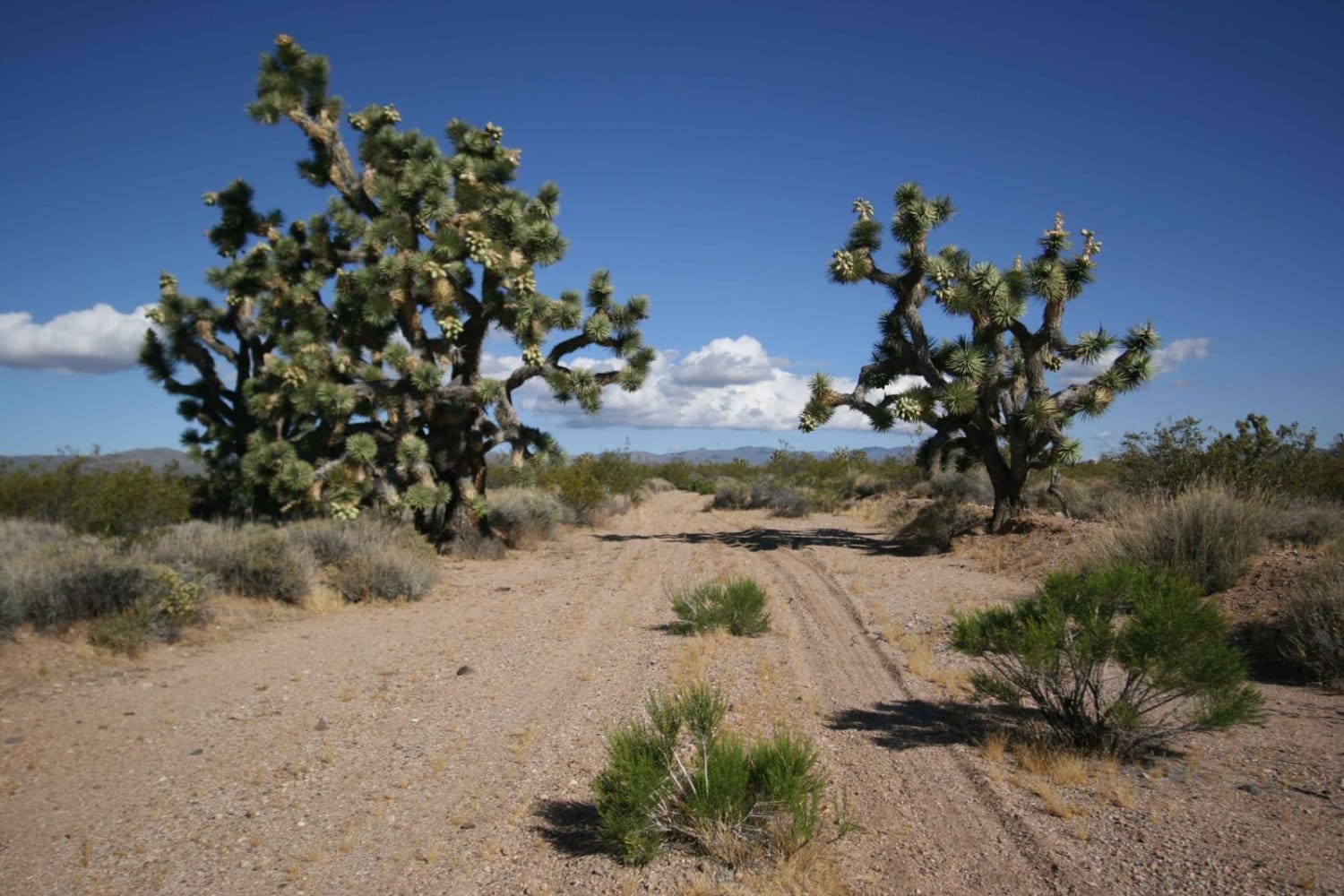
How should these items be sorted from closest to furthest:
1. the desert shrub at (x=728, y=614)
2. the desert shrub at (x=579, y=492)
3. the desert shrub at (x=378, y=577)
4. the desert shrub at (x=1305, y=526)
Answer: the desert shrub at (x=728, y=614)
the desert shrub at (x=1305, y=526)
the desert shrub at (x=378, y=577)
the desert shrub at (x=579, y=492)

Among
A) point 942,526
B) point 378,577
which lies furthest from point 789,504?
point 378,577

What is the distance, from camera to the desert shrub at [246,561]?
10.0 meters

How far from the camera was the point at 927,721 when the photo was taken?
5906 mm

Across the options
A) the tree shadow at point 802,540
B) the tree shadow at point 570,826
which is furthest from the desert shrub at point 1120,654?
the tree shadow at point 802,540

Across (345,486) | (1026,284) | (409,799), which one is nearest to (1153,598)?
(409,799)

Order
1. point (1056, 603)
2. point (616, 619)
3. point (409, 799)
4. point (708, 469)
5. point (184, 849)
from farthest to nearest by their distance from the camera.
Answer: point (708, 469)
point (616, 619)
point (1056, 603)
point (409, 799)
point (184, 849)

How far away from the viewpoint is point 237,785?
16.8 feet

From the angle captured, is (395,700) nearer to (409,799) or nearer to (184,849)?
(409,799)

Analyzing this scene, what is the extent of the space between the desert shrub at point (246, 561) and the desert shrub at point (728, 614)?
5230 mm

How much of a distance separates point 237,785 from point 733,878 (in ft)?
11.2

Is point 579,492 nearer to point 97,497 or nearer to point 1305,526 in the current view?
point 97,497

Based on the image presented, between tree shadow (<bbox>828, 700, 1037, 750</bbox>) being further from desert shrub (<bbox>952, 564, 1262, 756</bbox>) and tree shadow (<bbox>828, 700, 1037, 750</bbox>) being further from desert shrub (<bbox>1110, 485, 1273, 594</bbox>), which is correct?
desert shrub (<bbox>1110, 485, 1273, 594</bbox>)

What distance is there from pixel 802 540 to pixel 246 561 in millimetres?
11236

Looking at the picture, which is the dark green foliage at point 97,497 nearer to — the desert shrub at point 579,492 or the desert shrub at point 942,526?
the desert shrub at point 579,492
